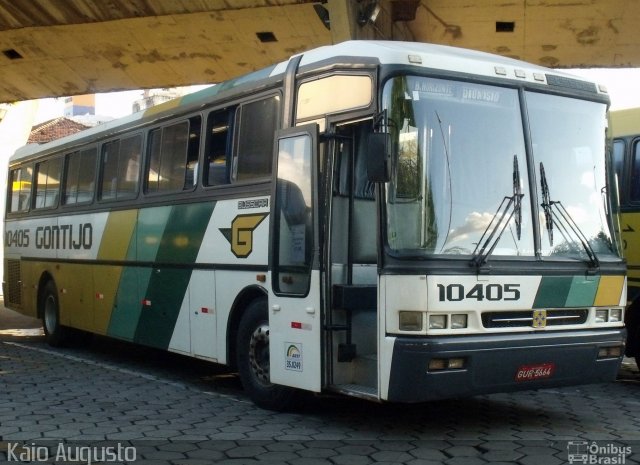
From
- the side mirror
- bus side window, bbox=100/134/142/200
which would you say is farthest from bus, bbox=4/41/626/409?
bus side window, bbox=100/134/142/200

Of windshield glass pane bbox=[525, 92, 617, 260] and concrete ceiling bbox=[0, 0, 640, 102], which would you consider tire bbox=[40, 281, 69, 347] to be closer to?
concrete ceiling bbox=[0, 0, 640, 102]

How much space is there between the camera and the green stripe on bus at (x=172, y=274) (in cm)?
966

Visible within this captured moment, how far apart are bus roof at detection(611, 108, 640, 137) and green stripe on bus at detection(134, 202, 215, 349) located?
16.1 feet

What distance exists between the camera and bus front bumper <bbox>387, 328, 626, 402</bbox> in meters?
6.62

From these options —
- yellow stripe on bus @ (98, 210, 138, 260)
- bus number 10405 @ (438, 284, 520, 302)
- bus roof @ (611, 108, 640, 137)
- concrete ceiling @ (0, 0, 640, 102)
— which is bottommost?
bus number 10405 @ (438, 284, 520, 302)

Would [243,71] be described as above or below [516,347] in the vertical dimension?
above

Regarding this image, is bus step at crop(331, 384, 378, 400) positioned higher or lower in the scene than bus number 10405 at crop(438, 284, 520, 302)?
lower

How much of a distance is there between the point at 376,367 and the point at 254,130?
2.82 m

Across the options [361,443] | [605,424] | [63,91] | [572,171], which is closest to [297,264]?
[361,443]

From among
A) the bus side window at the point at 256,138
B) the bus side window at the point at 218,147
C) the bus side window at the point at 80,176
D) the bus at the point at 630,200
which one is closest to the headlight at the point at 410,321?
the bus side window at the point at 256,138

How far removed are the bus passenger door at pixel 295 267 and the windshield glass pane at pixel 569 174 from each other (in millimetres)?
1810

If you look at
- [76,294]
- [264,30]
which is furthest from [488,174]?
[264,30]

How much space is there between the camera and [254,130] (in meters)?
8.75

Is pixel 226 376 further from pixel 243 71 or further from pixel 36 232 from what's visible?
pixel 243 71
